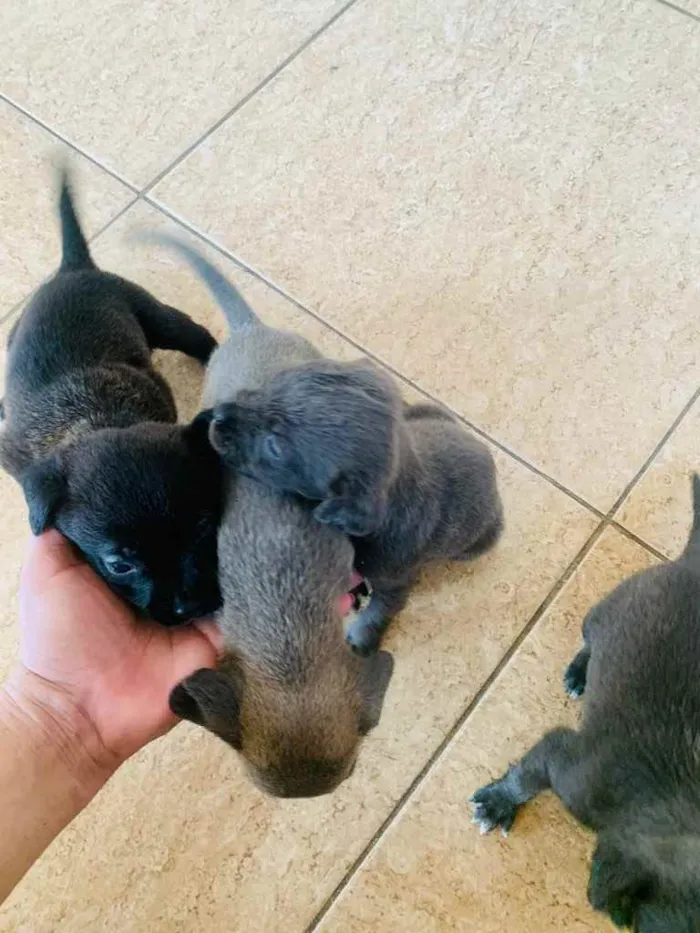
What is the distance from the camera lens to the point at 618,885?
5.51ft

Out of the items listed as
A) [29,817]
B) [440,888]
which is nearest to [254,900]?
[440,888]

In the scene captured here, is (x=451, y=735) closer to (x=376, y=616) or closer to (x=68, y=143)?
(x=376, y=616)

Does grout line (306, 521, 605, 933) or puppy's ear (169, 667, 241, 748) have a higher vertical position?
puppy's ear (169, 667, 241, 748)

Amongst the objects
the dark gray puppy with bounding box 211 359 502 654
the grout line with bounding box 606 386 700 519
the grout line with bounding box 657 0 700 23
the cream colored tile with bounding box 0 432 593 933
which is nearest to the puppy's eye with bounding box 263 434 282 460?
the dark gray puppy with bounding box 211 359 502 654

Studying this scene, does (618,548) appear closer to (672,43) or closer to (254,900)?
(254,900)

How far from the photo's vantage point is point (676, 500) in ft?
8.98

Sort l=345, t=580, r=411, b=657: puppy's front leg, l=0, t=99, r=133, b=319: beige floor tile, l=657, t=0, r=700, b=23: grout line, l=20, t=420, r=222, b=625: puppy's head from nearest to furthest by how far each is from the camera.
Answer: l=20, t=420, r=222, b=625: puppy's head
l=345, t=580, r=411, b=657: puppy's front leg
l=0, t=99, r=133, b=319: beige floor tile
l=657, t=0, r=700, b=23: grout line

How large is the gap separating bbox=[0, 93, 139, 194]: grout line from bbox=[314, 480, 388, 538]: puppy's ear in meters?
1.82

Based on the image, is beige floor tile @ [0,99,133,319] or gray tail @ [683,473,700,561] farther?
beige floor tile @ [0,99,133,319]

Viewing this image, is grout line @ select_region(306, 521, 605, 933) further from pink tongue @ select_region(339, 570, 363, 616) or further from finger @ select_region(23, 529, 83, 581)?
finger @ select_region(23, 529, 83, 581)

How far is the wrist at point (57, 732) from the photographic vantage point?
83.0 inches

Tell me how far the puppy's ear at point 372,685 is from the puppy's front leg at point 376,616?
436 millimetres

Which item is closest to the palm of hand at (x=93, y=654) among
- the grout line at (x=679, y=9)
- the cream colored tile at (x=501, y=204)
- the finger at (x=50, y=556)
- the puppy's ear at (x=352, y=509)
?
the finger at (x=50, y=556)

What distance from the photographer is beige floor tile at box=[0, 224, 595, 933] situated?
90.8 inches
